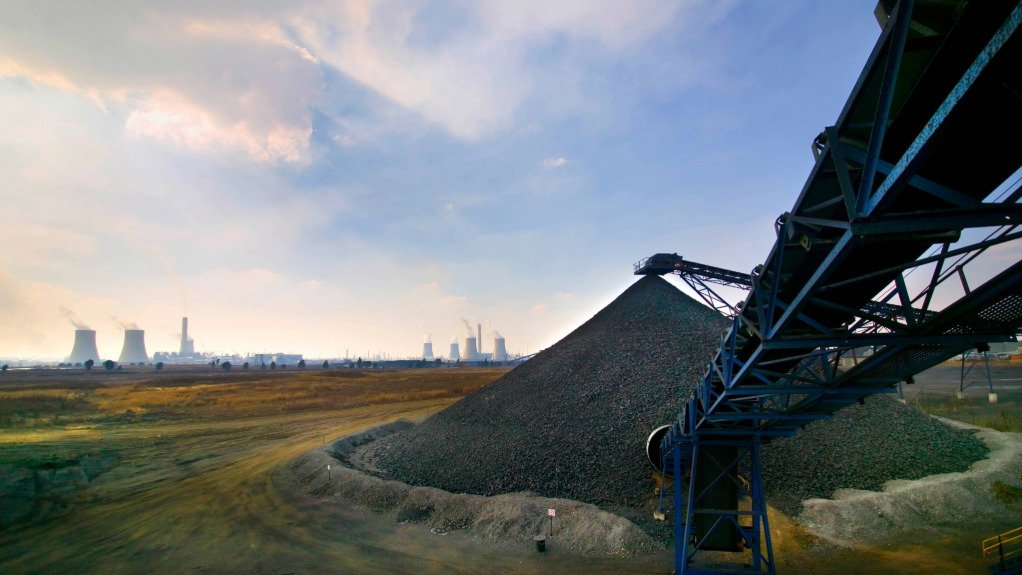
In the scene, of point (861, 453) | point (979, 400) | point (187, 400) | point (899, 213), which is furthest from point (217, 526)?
point (979, 400)

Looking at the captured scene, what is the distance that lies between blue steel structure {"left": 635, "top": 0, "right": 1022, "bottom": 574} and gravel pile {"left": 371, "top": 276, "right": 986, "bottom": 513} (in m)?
10.6

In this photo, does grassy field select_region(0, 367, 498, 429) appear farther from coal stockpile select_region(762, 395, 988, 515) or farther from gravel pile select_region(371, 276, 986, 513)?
coal stockpile select_region(762, 395, 988, 515)

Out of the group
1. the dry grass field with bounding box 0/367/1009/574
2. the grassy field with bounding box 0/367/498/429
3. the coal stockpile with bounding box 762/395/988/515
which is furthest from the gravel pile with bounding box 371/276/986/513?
the grassy field with bounding box 0/367/498/429

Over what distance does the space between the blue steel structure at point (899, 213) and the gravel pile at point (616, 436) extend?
419 inches

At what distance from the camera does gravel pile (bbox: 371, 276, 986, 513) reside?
2078 centimetres

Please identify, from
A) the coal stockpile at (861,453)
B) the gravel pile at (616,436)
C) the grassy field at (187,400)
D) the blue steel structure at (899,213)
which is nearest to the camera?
the blue steel structure at (899,213)

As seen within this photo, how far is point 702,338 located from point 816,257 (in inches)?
975

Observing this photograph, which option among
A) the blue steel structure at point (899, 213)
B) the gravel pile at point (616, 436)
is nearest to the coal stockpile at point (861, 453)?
the gravel pile at point (616, 436)

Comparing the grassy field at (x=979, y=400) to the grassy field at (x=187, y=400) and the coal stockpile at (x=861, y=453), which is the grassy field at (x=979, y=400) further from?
the grassy field at (x=187, y=400)

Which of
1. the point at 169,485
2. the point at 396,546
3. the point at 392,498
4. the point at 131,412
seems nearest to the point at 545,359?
the point at 392,498

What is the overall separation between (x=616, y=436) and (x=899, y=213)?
19941 millimetres

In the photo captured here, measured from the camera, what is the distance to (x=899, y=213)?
16.2 feet

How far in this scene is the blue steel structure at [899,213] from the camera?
14.2ft

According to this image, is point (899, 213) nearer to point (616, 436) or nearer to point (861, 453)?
point (616, 436)
